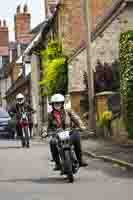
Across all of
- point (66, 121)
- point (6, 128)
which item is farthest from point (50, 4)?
point (66, 121)

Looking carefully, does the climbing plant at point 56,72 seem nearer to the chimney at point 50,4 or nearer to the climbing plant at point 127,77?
the chimney at point 50,4

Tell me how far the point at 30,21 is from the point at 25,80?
28.3 feet

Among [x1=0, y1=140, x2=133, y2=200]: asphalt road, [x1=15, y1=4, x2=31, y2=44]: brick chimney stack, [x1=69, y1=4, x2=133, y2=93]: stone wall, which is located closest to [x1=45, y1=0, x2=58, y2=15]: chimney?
[x1=15, y1=4, x2=31, y2=44]: brick chimney stack

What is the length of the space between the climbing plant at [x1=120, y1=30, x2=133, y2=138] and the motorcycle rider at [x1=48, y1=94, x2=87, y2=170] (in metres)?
8.36

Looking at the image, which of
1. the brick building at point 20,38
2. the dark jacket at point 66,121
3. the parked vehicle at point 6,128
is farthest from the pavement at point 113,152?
the brick building at point 20,38

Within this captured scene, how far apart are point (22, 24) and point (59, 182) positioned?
5474 centimetres

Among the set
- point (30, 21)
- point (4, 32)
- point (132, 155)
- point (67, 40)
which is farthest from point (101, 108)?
point (4, 32)

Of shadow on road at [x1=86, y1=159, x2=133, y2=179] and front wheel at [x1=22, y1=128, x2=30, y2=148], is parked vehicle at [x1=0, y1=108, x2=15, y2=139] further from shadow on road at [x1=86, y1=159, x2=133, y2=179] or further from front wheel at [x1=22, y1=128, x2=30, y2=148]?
shadow on road at [x1=86, y1=159, x2=133, y2=179]

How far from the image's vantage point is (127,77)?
22.5m

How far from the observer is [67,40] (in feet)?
134

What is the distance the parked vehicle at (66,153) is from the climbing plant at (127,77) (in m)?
8.63

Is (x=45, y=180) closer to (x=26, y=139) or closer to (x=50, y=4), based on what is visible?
(x=26, y=139)

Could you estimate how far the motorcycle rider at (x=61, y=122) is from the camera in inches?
525

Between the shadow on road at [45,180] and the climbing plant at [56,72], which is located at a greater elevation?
the climbing plant at [56,72]
